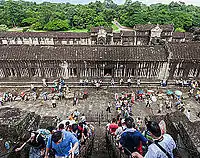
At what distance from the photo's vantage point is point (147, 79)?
2153cm

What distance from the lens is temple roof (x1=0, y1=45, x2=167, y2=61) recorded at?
20422 millimetres

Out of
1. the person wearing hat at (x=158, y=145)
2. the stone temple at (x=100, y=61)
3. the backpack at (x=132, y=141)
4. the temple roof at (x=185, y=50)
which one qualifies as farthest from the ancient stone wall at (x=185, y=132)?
the temple roof at (x=185, y=50)

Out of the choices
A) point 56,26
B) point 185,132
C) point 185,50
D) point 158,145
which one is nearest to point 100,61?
point 185,50

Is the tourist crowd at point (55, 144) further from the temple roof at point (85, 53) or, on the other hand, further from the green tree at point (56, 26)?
the green tree at point (56, 26)

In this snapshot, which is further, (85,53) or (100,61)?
(85,53)

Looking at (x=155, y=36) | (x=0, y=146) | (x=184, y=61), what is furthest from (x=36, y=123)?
(x=155, y=36)

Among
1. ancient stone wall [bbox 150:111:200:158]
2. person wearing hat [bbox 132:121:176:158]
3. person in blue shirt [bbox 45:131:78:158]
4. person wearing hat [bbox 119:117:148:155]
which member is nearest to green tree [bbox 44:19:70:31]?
ancient stone wall [bbox 150:111:200:158]

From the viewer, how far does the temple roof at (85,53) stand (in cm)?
2042

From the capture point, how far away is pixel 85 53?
2083 cm

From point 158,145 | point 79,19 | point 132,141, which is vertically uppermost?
point 79,19

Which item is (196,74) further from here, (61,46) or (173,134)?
(61,46)

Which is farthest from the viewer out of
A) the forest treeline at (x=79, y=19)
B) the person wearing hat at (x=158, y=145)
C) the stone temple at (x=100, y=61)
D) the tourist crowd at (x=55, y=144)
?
the forest treeline at (x=79, y=19)

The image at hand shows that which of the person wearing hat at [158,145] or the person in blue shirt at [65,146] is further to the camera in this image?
the person in blue shirt at [65,146]

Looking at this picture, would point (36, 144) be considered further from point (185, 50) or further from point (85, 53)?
point (185, 50)
